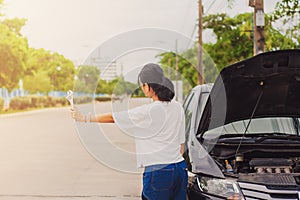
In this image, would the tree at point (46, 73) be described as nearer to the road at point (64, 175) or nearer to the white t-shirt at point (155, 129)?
the road at point (64, 175)

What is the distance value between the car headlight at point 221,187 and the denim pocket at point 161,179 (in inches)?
28.2

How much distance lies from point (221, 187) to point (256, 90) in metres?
1.69

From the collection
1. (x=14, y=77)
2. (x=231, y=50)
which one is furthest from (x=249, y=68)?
(x=14, y=77)

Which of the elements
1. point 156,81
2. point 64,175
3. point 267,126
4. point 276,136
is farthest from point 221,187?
point 64,175

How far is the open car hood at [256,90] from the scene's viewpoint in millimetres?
5211

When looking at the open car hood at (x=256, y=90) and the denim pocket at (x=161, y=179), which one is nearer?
the denim pocket at (x=161, y=179)

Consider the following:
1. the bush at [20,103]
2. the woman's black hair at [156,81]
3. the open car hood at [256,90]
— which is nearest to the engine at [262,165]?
the open car hood at [256,90]

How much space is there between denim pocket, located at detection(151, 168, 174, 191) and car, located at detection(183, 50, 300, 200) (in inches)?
27.3

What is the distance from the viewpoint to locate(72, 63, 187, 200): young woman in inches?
148

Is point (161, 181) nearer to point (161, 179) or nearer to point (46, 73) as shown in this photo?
point (161, 179)

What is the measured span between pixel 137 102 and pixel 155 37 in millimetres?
587

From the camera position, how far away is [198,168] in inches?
185

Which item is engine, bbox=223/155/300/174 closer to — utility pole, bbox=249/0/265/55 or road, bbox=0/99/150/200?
road, bbox=0/99/150/200

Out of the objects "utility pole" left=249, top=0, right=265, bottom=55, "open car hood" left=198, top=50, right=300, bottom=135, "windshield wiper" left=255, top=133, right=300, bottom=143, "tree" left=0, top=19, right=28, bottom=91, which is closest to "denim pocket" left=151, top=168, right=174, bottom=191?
"open car hood" left=198, top=50, right=300, bottom=135
